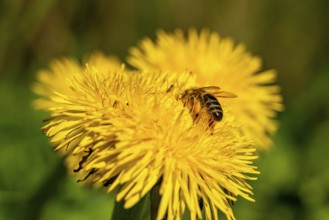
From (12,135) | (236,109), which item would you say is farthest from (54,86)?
(236,109)

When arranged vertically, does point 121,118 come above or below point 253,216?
below

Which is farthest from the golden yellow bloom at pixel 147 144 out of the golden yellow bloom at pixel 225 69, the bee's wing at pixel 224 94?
the golden yellow bloom at pixel 225 69

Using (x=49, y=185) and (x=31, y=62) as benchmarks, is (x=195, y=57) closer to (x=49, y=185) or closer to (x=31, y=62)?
(x=49, y=185)

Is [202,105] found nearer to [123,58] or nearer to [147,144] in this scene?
[147,144]

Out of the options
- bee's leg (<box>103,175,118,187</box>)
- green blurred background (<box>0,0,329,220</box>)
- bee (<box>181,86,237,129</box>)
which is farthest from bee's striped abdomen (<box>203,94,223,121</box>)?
green blurred background (<box>0,0,329,220</box>)

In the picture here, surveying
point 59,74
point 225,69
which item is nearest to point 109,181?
point 225,69

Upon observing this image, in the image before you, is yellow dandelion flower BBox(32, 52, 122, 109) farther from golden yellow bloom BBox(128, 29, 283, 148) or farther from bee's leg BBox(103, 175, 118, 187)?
bee's leg BBox(103, 175, 118, 187)

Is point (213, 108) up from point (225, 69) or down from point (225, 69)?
down
